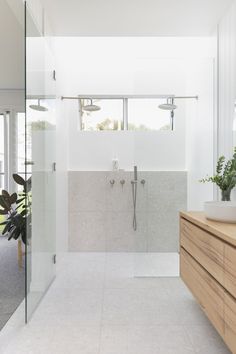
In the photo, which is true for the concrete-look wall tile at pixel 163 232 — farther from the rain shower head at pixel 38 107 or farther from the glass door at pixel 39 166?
the rain shower head at pixel 38 107

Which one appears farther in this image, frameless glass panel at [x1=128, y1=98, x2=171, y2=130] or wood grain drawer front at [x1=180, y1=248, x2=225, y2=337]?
frameless glass panel at [x1=128, y1=98, x2=171, y2=130]

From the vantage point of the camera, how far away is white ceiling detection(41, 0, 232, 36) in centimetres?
271

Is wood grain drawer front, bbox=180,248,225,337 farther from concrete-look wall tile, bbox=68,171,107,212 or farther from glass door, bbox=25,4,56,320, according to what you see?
concrete-look wall tile, bbox=68,171,107,212

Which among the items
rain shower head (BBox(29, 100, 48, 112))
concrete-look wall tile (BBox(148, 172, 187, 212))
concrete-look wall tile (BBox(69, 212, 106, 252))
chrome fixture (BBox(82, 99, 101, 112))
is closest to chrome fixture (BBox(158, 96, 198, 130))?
concrete-look wall tile (BBox(148, 172, 187, 212))

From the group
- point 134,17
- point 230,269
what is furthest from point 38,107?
point 230,269

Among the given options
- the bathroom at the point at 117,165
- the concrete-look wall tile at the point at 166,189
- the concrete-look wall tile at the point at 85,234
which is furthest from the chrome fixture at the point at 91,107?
the concrete-look wall tile at the point at 85,234

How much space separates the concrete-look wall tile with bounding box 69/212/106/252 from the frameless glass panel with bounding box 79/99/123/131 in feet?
4.37

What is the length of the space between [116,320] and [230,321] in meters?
0.96

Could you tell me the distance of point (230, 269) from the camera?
56.9 inches

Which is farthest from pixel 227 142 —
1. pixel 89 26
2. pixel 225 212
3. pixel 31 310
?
pixel 31 310

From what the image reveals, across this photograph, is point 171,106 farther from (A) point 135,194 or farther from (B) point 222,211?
(B) point 222,211

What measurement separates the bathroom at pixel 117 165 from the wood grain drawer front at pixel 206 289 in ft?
0.25

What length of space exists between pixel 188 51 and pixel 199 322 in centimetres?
317

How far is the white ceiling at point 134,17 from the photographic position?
2713 millimetres
